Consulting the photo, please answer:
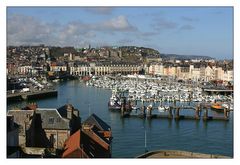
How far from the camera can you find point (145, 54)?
50531mm

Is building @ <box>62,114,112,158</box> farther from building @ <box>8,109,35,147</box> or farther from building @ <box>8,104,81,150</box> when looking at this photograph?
building @ <box>8,109,35,147</box>

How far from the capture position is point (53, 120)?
4977mm

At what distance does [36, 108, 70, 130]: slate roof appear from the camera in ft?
16.2

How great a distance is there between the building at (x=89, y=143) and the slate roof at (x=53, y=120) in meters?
0.28

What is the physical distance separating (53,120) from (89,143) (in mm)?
742

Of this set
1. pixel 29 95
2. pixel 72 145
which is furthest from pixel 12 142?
pixel 29 95

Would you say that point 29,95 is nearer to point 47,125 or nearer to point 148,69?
point 47,125

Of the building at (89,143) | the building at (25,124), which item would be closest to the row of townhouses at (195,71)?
the building at (89,143)

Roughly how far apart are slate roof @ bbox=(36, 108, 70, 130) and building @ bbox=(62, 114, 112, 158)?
28 cm

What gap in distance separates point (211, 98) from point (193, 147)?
8687 millimetres

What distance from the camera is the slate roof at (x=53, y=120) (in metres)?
4.94

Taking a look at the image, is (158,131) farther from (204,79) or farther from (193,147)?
(204,79)

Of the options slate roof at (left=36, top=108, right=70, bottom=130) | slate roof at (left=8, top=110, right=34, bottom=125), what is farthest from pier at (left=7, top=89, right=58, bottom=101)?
slate roof at (left=8, top=110, right=34, bottom=125)
